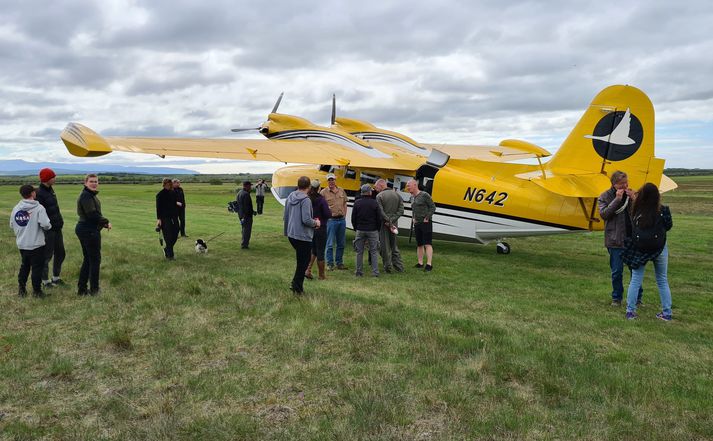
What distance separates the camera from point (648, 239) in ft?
18.5

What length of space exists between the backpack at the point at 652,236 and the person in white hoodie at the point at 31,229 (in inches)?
303

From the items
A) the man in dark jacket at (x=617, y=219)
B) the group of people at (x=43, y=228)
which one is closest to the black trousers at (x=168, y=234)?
the group of people at (x=43, y=228)

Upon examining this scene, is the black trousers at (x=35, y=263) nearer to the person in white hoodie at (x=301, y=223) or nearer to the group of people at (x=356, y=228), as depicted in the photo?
the group of people at (x=356, y=228)

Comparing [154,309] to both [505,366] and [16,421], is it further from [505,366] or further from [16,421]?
[505,366]

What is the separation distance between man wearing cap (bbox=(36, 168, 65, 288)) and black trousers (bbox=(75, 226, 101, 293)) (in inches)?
24.6

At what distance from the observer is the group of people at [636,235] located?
5.63 m

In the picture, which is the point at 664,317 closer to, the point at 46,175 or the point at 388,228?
the point at 388,228

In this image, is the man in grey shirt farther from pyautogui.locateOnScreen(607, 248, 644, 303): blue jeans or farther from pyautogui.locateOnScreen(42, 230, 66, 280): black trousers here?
pyautogui.locateOnScreen(42, 230, 66, 280): black trousers

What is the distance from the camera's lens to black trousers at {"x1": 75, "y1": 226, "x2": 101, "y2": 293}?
6749 mm

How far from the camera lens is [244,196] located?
11867 millimetres

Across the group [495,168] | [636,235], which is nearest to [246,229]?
[495,168]

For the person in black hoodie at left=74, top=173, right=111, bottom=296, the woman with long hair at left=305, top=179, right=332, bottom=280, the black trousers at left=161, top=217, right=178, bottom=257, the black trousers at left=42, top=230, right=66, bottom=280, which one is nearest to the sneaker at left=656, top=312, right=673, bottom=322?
the woman with long hair at left=305, top=179, right=332, bottom=280

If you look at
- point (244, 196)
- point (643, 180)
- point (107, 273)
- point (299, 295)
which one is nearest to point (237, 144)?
point (244, 196)

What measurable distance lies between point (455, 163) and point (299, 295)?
6.09 metres
